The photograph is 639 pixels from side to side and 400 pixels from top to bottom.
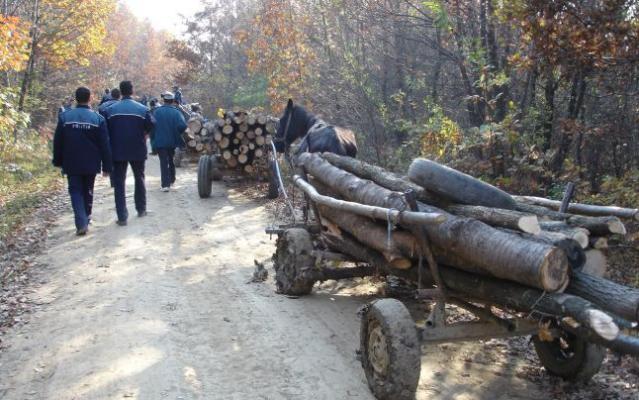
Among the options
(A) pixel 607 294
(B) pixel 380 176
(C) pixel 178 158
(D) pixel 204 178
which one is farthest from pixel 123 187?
(A) pixel 607 294

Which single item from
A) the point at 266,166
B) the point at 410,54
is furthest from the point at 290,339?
the point at 410,54

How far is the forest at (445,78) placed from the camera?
772cm

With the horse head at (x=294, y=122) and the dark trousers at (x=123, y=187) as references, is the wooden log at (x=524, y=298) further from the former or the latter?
the dark trousers at (x=123, y=187)

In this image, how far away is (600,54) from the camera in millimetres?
7320

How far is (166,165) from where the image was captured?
13.5 m

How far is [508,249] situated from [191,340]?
10.2ft

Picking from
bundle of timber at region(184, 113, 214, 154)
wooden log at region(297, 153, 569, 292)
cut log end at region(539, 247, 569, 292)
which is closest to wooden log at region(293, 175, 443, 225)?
wooden log at region(297, 153, 569, 292)

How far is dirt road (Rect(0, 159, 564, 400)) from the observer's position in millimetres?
4711

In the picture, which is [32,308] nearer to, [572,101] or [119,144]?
[119,144]

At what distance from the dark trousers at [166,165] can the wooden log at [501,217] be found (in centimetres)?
959

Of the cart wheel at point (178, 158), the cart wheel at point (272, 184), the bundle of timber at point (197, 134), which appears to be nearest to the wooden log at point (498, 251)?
the cart wheel at point (272, 184)

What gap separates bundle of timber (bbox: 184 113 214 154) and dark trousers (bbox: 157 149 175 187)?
177cm

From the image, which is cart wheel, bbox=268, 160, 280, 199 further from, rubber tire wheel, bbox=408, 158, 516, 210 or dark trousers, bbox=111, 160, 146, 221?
rubber tire wheel, bbox=408, 158, 516, 210

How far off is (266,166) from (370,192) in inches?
318
